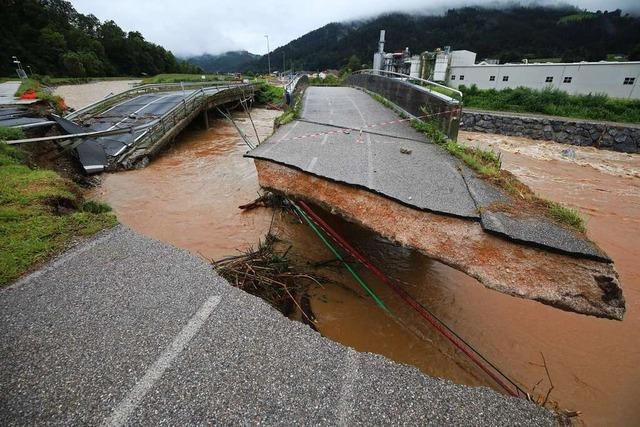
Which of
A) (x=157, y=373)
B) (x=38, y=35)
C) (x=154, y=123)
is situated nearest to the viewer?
(x=157, y=373)

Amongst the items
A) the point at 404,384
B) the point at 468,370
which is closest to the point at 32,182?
the point at 404,384

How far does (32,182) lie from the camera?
6457 mm

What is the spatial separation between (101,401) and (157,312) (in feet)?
3.33

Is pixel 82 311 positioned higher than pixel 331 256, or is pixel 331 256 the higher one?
pixel 82 311

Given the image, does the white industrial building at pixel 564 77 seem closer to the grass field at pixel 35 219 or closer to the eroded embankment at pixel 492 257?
the eroded embankment at pixel 492 257

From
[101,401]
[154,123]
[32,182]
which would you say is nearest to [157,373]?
[101,401]

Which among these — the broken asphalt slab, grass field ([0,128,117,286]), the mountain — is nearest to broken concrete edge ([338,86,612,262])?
the broken asphalt slab

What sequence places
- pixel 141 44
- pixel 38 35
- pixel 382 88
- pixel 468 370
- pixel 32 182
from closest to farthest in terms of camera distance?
pixel 468 370 → pixel 32 182 → pixel 382 88 → pixel 38 35 → pixel 141 44

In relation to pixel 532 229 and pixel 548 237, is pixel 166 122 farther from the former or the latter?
pixel 548 237

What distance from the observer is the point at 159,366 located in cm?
277

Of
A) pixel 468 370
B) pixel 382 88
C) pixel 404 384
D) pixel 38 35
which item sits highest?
pixel 38 35

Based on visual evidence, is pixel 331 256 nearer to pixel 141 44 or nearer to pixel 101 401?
pixel 101 401

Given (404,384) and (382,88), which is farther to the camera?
(382,88)

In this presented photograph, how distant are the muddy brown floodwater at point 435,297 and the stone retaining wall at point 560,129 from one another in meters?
8.57
